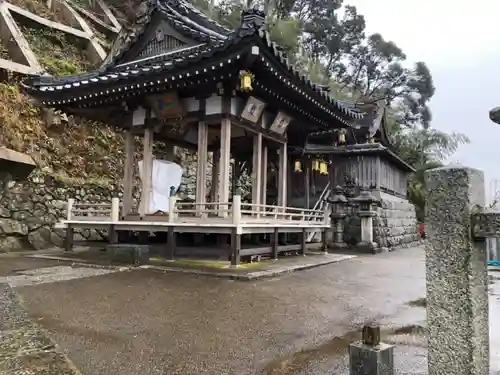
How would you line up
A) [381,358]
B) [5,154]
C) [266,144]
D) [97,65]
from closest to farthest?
[381,358] < [5,154] < [266,144] < [97,65]

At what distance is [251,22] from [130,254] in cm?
567

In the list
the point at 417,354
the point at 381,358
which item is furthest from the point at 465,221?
the point at 417,354

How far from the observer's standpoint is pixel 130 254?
350 inches

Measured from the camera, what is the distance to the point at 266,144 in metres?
12.8

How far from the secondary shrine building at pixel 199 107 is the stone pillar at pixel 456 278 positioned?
6.36 metres

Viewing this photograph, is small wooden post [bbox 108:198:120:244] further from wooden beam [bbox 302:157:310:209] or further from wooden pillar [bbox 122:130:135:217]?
wooden beam [bbox 302:157:310:209]

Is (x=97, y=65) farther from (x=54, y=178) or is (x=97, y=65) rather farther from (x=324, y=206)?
(x=324, y=206)

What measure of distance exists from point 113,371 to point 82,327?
1392mm

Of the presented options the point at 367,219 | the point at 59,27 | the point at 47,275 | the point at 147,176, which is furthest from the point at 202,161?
the point at 59,27

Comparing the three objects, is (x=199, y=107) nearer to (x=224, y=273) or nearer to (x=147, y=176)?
(x=147, y=176)

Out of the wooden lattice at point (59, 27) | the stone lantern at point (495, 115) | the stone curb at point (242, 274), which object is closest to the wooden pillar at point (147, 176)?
the stone curb at point (242, 274)

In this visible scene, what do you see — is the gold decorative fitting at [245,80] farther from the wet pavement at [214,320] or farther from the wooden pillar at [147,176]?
the wet pavement at [214,320]

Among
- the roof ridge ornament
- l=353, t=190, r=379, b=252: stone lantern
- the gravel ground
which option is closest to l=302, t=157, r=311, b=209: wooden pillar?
l=353, t=190, r=379, b=252: stone lantern

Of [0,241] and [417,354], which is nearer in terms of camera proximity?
[417,354]
